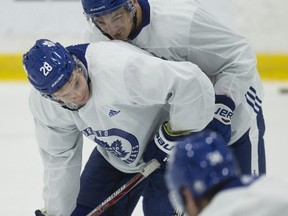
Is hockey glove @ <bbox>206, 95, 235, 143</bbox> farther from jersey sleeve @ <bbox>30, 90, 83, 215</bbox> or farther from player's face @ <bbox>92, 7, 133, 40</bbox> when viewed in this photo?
jersey sleeve @ <bbox>30, 90, 83, 215</bbox>

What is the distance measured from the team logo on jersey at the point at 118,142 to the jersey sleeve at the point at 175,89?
6.3 inches

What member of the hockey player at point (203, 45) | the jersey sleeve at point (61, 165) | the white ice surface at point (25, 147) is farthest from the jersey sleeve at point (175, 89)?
the white ice surface at point (25, 147)

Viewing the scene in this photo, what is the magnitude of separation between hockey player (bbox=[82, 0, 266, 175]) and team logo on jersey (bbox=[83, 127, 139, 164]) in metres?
0.28

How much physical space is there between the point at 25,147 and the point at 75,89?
2133 mm

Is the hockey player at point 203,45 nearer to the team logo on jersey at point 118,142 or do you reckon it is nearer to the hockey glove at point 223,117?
the hockey glove at point 223,117

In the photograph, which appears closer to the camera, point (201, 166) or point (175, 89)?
point (201, 166)

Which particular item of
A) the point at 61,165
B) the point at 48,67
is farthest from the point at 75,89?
the point at 61,165

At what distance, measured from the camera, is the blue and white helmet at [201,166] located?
1.51 metres

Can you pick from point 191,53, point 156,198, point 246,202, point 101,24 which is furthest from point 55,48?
point 246,202

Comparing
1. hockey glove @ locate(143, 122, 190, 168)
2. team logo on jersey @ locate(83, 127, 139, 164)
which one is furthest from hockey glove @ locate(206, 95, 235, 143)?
team logo on jersey @ locate(83, 127, 139, 164)

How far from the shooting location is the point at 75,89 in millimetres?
2328

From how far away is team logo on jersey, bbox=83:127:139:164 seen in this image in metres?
2.51

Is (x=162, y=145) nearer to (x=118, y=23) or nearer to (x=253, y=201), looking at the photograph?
(x=118, y=23)

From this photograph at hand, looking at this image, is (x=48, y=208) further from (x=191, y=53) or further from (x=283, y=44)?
(x=283, y=44)
